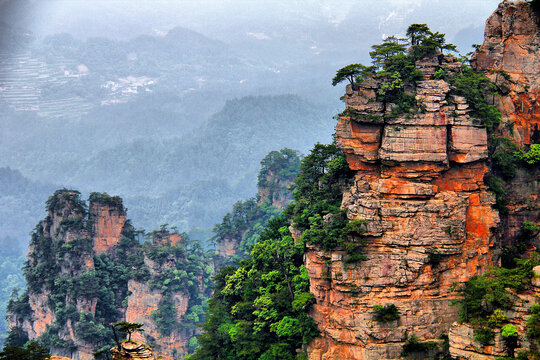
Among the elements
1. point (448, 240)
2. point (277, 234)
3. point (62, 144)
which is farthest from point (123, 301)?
point (62, 144)

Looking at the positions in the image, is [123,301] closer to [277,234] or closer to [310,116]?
[277,234]

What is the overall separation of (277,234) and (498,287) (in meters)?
16.4

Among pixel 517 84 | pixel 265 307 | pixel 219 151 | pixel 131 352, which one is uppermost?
pixel 219 151

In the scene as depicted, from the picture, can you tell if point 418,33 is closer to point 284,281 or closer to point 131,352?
point 284,281

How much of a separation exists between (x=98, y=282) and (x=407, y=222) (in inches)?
1369

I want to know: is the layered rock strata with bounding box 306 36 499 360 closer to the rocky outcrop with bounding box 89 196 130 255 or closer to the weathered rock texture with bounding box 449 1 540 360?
the weathered rock texture with bounding box 449 1 540 360

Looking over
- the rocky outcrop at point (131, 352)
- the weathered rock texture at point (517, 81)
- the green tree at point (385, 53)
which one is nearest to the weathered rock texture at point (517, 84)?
the weathered rock texture at point (517, 81)

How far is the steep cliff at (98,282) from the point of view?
5875 centimetres

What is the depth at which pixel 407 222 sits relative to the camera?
34.9 m

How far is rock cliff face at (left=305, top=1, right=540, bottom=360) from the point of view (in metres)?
34.6

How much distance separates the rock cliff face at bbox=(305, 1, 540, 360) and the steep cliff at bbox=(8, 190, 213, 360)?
28685mm

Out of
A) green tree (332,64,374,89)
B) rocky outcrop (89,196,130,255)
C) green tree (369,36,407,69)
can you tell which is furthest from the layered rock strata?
rocky outcrop (89,196,130,255)

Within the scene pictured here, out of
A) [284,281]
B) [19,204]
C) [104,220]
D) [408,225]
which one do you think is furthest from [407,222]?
[19,204]

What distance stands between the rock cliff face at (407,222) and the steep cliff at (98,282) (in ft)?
94.1
